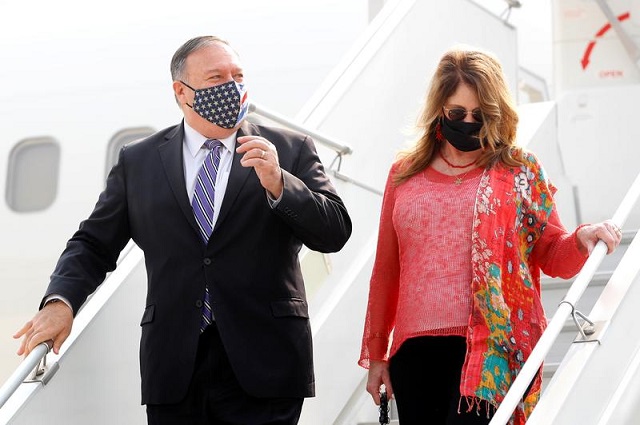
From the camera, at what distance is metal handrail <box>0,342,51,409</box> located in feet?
9.19

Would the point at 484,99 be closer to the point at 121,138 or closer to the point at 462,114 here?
the point at 462,114

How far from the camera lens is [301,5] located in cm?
637

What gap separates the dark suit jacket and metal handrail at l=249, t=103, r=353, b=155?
22.6 inches

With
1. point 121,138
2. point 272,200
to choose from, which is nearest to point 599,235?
point 272,200

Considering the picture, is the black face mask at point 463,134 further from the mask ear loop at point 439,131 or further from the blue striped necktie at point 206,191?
the blue striped necktie at point 206,191

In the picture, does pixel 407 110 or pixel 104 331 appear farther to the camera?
pixel 407 110

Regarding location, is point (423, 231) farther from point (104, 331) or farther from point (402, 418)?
point (104, 331)

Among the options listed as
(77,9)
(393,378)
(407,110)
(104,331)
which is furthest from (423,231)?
(77,9)

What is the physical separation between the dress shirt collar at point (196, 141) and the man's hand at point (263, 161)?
288mm

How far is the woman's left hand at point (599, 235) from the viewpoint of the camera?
110 inches

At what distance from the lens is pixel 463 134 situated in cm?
285

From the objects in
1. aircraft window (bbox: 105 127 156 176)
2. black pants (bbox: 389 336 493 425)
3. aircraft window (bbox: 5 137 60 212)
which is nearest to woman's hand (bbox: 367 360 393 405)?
black pants (bbox: 389 336 493 425)

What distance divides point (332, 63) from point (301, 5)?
452 millimetres

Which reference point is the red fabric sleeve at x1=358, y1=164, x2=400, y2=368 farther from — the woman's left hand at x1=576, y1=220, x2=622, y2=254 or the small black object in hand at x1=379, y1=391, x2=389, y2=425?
the woman's left hand at x1=576, y1=220, x2=622, y2=254
